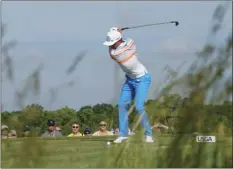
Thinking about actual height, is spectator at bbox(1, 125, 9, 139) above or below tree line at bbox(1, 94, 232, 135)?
below

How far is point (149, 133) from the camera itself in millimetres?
831

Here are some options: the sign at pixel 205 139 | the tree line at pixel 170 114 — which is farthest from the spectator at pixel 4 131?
the sign at pixel 205 139

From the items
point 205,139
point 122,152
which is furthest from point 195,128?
point 122,152

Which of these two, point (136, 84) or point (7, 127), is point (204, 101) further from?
point (136, 84)

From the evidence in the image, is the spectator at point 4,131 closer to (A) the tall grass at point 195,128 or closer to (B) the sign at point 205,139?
(A) the tall grass at point 195,128

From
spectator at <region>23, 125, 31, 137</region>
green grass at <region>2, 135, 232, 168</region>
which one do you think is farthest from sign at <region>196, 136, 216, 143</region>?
spectator at <region>23, 125, 31, 137</region>

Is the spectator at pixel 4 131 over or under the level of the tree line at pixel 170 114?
under

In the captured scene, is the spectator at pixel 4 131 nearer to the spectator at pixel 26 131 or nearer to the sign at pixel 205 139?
the spectator at pixel 26 131

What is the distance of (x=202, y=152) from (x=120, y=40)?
2843 millimetres

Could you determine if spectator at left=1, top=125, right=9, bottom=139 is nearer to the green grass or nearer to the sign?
the green grass

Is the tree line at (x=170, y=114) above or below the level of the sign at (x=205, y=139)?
above

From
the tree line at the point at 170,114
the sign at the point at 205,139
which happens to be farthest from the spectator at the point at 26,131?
the sign at the point at 205,139

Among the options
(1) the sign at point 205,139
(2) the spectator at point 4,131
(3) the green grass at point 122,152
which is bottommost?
(3) the green grass at point 122,152

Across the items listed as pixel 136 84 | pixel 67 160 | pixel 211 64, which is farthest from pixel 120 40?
pixel 211 64
